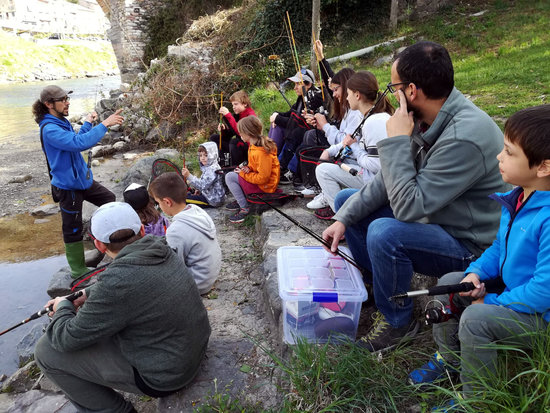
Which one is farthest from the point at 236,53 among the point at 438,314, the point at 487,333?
the point at 487,333

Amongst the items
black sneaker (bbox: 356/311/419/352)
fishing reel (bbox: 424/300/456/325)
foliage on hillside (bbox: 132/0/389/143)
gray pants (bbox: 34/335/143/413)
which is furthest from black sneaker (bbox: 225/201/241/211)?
foliage on hillside (bbox: 132/0/389/143)

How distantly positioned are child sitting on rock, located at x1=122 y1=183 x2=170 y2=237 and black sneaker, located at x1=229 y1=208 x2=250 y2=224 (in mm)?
1215

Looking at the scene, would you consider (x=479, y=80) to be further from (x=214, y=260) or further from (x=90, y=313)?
(x=90, y=313)

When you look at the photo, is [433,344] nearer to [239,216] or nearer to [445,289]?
[445,289]

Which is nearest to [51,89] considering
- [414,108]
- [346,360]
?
[414,108]

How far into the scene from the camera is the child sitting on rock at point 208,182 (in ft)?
16.6

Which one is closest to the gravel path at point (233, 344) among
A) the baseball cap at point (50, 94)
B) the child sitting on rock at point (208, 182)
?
the child sitting on rock at point (208, 182)

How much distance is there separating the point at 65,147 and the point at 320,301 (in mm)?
3086

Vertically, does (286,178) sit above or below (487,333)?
below

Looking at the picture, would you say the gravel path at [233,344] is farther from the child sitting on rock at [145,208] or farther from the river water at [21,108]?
the river water at [21,108]

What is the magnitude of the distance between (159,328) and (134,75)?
16.4 meters

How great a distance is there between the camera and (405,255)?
1.81m

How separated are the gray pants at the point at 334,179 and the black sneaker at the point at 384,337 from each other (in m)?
1.57

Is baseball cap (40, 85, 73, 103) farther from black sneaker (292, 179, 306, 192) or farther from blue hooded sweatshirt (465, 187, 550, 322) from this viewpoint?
blue hooded sweatshirt (465, 187, 550, 322)
